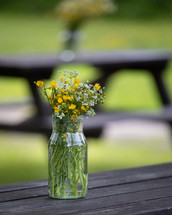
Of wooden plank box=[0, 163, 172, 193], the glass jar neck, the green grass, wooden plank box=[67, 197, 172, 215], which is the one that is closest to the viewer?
wooden plank box=[67, 197, 172, 215]

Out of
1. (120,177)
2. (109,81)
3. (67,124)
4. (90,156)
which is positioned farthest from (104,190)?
(109,81)

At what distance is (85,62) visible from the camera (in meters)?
4.24

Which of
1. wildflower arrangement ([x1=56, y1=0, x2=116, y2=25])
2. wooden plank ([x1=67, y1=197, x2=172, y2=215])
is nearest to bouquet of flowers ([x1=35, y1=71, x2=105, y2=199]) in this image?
wooden plank ([x1=67, y1=197, x2=172, y2=215])

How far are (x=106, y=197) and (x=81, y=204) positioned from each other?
110 mm

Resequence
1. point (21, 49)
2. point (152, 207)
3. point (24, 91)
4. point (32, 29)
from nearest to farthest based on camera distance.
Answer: point (152, 207), point (24, 91), point (21, 49), point (32, 29)

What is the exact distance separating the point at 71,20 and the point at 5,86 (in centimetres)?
506

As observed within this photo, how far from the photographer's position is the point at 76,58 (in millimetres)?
4340

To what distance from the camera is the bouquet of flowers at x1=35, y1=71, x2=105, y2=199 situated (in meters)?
1.64

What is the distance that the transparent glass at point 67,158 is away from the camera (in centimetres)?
166

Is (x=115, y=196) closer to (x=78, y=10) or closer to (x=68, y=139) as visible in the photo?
(x=68, y=139)

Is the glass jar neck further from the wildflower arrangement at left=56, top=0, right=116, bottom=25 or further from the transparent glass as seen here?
the wildflower arrangement at left=56, top=0, right=116, bottom=25

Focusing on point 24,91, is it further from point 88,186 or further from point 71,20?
point 88,186

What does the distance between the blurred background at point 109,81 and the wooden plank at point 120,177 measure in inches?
13.5

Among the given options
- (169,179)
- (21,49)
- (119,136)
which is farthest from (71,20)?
(21,49)
